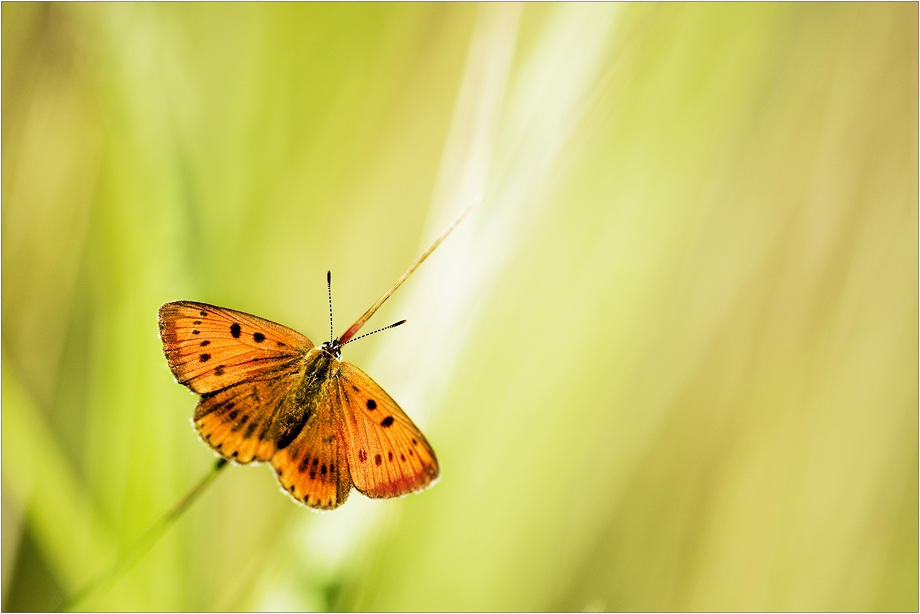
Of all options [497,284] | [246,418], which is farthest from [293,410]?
[497,284]

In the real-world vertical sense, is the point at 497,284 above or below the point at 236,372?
above

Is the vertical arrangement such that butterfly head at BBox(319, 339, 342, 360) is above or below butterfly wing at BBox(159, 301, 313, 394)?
above

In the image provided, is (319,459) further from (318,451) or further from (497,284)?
(497,284)

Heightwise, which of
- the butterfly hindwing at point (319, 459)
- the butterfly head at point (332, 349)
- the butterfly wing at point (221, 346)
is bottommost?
the butterfly hindwing at point (319, 459)

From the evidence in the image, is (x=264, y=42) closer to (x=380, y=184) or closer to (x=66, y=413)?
(x=380, y=184)

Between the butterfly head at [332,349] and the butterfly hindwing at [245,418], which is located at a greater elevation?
the butterfly head at [332,349]

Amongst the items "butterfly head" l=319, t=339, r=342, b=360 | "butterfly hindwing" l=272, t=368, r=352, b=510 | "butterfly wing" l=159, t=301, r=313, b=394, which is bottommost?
"butterfly hindwing" l=272, t=368, r=352, b=510
